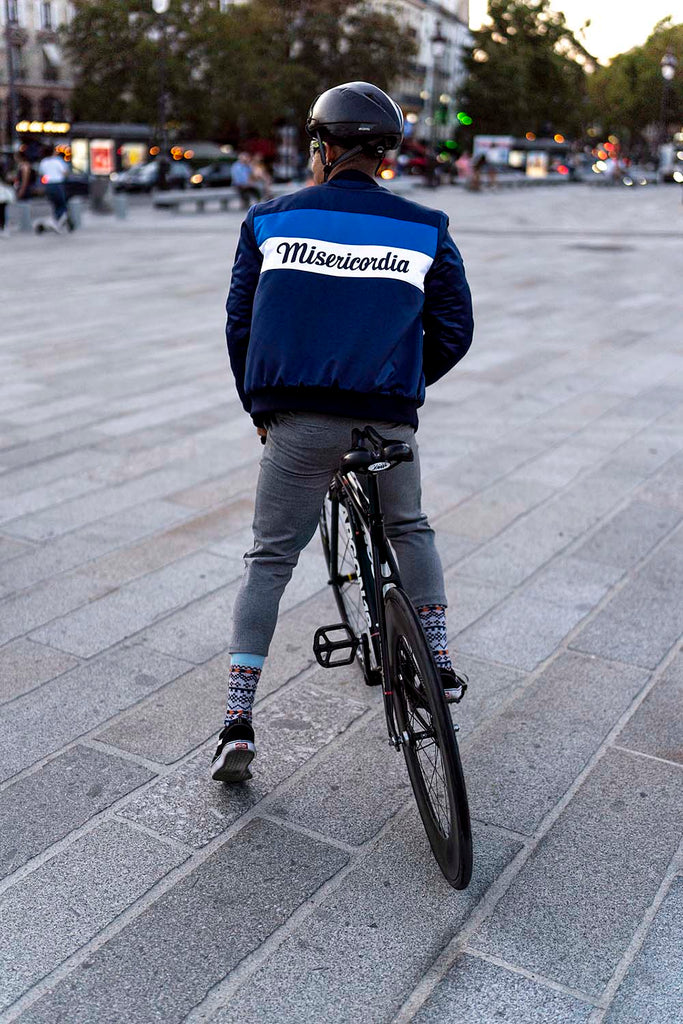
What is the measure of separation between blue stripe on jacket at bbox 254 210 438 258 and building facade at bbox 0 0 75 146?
6062 centimetres

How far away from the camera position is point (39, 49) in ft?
201

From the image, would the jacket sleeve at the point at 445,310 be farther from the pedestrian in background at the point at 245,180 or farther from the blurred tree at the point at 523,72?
the blurred tree at the point at 523,72

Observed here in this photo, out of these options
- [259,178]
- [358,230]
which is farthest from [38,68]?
[358,230]

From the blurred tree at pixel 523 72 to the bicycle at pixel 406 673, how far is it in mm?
80324

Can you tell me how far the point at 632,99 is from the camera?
93000 mm

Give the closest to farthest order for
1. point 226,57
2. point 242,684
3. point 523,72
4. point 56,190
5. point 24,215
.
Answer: point 242,684 < point 56,190 < point 24,215 < point 226,57 < point 523,72

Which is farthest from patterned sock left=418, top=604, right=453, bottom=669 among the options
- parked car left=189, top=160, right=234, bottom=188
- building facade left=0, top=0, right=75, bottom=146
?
building facade left=0, top=0, right=75, bottom=146

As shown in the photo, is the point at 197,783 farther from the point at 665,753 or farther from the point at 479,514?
the point at 479,514

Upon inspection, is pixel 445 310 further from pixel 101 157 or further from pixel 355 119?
pixel 101 157

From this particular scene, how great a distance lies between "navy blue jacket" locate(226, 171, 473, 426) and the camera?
273cm

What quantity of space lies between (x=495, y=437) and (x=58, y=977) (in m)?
5.09

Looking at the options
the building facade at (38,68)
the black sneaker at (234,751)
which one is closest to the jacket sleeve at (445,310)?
the black sneaker at (234,751)

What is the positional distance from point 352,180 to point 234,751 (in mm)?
1565

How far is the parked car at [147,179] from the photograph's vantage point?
36.8 m
